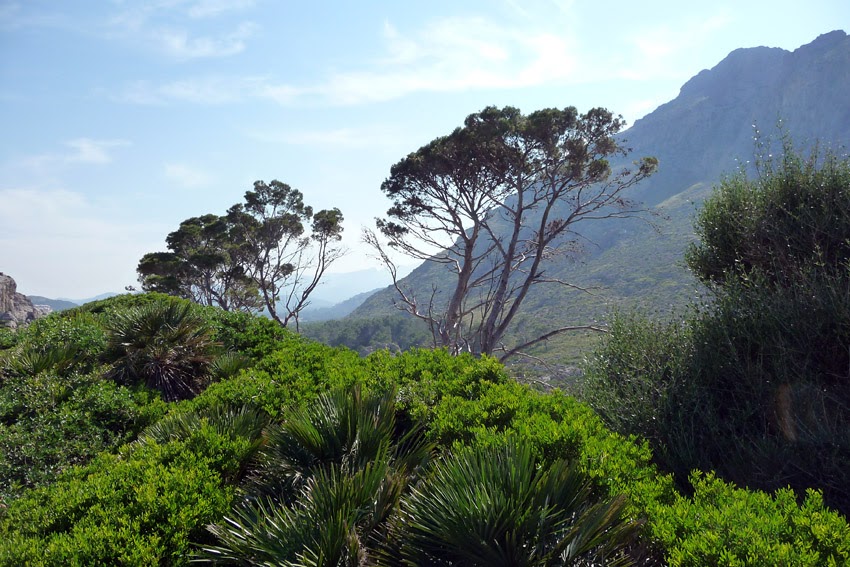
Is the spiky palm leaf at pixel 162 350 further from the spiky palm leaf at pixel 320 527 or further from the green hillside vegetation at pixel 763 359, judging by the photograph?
the green hillside vegetation at pixel 763 359

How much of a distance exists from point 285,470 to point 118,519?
117 cm

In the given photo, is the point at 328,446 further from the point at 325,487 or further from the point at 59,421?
the point at 59,421

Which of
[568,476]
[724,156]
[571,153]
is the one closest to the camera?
[568,476]

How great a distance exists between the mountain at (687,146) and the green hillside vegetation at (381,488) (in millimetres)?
38946

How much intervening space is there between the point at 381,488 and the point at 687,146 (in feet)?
433

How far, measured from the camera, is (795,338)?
5.83m

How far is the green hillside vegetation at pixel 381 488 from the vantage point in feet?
A: 8.54

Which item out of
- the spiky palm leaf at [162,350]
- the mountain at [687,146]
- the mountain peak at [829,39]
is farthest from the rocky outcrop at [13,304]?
the mountain peak at [829,39]

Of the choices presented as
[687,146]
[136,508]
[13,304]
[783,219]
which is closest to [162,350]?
[136,508]

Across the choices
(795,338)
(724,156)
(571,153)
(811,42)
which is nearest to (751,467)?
(795,338)

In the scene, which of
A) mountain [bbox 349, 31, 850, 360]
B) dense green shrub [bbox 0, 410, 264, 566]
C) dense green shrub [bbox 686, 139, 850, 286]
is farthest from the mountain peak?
dense green shrub [bbox 0, 410, 264, 566]

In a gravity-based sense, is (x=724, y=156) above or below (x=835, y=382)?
above

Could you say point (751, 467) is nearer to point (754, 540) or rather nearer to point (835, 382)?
point (835, 382)

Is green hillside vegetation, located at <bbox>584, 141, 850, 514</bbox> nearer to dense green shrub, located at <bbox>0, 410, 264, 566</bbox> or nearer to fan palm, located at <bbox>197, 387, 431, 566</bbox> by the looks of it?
fan palm, located at <bbox>197, 387, 431, 566</bbox>
